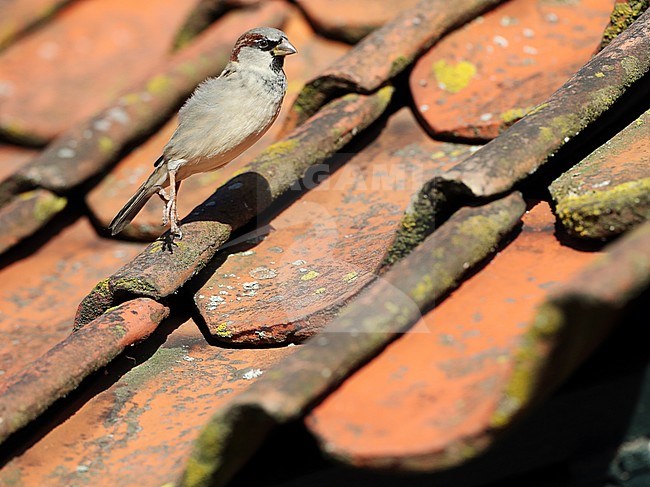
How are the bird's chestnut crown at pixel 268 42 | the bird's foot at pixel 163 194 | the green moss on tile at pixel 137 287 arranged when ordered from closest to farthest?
the green moss on tile at pixel 137 287 < the bird's foot at pixel 163 194 < the bird's chestnut crown at pixel 268 42

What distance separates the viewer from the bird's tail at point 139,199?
11.1 ft

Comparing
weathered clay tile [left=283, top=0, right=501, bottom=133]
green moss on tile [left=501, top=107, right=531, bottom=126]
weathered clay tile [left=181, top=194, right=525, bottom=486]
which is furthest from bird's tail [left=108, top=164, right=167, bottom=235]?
weathered clay tile [left=181, top=194, right=525, bottom=486]

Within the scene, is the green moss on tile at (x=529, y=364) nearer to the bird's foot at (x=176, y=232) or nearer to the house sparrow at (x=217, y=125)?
the bird's foot at (x=176, y=232)

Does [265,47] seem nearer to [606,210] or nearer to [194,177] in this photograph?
[194,177]

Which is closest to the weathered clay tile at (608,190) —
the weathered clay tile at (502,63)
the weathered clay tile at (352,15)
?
the weathered clay tile at (502,63)

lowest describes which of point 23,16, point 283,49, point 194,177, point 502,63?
point 194,177

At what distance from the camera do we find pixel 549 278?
74.6 inches

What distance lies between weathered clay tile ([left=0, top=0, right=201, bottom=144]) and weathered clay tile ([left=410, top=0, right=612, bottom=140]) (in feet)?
5.26

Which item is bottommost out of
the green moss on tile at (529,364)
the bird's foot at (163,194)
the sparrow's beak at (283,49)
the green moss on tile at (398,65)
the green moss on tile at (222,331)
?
the bird's foot at (163,194)

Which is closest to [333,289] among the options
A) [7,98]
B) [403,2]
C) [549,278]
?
[549,278]

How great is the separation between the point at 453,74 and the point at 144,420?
1.74 metres

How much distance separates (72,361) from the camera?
2.15 meters

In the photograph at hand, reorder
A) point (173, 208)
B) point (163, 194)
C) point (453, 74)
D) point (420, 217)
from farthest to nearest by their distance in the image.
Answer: point (163, 194) → point (453, 74) → point (173, 208) → point (420, 217)

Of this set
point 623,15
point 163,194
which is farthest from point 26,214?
point 623,15
